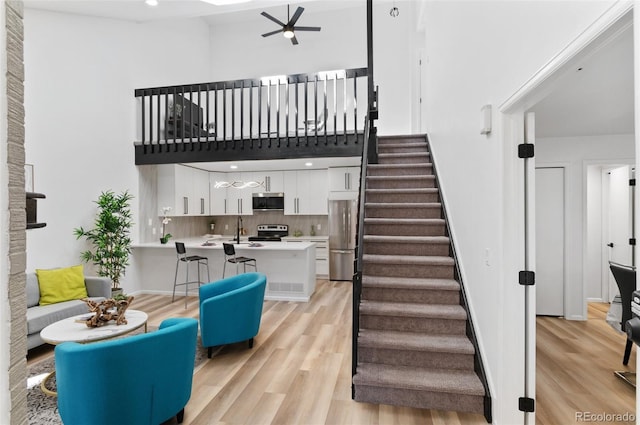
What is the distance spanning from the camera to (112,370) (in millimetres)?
1868

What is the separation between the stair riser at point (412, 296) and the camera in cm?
305

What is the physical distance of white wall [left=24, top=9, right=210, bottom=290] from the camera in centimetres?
436

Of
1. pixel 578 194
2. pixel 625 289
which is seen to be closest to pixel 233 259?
pixel 625 289

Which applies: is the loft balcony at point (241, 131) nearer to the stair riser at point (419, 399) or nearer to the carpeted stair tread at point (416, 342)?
the carpeted stair tread at point (416, 342)

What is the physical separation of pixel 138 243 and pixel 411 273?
4.92 m

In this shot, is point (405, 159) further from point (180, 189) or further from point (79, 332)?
point (180, 189)

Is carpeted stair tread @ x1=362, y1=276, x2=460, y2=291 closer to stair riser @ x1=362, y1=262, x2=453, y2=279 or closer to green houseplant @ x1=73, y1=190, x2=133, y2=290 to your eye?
stair riser @ x1=362, y1=262, x2=453, y2=279

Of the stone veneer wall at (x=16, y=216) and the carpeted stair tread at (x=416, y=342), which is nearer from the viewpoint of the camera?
the stone veneer wall at (x=16, y=216)

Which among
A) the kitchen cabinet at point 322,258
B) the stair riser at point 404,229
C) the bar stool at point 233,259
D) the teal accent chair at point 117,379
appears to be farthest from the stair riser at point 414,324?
the kitchen cabinet at point 322,258

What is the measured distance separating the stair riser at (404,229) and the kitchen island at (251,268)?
71.3 inches

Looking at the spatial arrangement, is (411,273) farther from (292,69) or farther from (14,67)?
(292,69)

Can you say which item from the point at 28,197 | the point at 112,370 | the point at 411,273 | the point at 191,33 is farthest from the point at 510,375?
the point at 191,33

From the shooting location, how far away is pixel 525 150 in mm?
2092

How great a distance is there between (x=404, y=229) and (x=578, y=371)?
2.02m
